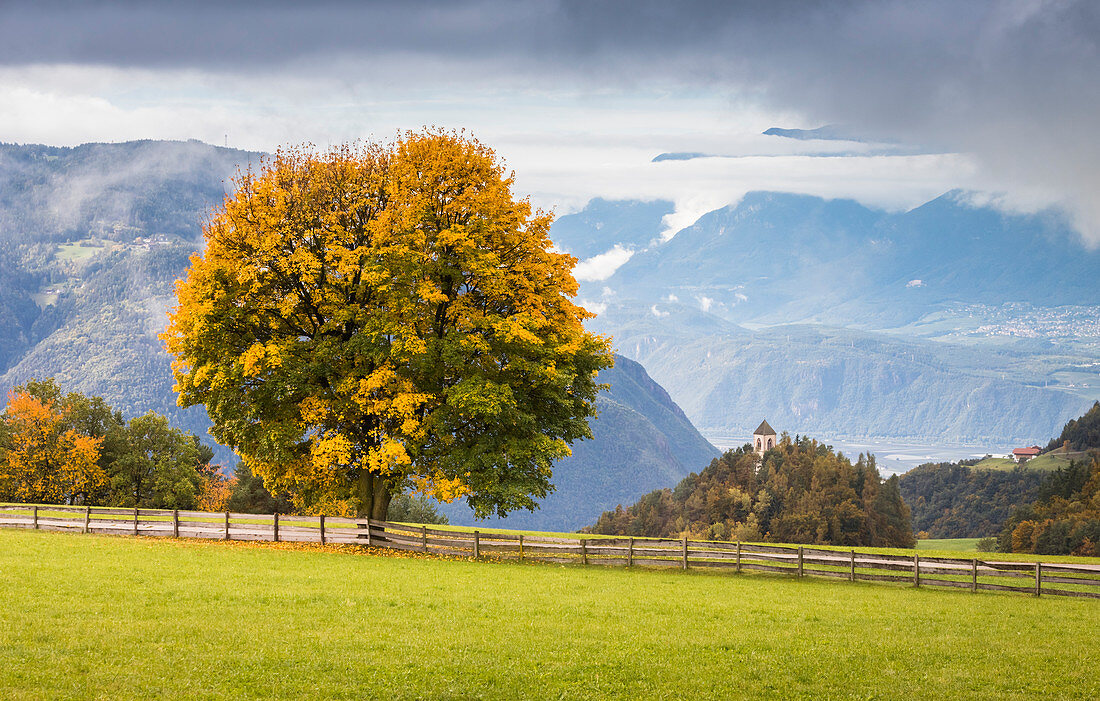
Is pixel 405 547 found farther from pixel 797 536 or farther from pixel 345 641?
pixel 797 536

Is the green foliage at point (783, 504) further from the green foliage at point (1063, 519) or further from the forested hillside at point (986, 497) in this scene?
the forested hillside at point (986, 497)

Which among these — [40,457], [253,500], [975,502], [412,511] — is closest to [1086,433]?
[975,502]

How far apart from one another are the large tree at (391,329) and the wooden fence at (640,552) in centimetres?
194

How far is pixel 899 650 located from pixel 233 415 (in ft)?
82.6

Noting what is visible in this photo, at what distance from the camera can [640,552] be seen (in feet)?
113

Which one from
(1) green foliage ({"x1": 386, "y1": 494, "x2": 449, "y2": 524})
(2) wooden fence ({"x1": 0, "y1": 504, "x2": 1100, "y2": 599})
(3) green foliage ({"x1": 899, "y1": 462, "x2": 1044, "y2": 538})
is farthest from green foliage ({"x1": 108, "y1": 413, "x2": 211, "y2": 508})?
(3) green foliage ({"x1": 899, "y1": 462, "x2": 1044, "y2": 538})

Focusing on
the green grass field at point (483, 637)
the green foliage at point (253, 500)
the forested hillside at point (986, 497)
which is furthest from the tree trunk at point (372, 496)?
the forested hillside at point (986, 497)

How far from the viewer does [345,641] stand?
1756 cm

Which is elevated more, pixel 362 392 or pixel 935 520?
pixel 362 392

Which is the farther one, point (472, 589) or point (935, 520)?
point (935, 520)

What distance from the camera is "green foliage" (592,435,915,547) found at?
414ft

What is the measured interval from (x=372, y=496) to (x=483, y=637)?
68.7 feet

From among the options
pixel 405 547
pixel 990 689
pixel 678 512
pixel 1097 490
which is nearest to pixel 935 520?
pixel 678 512

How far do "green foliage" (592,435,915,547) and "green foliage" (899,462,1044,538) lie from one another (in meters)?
35.3
